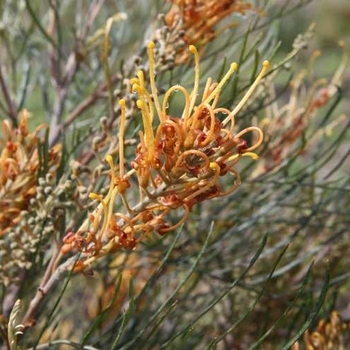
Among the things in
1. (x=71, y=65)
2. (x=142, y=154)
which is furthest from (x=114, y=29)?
(x=142, y=154)

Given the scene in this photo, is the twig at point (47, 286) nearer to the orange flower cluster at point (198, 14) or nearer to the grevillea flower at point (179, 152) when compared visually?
the grevillea flower at point (179, 152)

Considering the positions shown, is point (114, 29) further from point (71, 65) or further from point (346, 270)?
point (346, 270)

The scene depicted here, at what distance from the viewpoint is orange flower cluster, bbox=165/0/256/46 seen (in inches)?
29.4

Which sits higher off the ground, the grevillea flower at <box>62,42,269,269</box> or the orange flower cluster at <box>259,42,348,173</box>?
the grevillea flower at <box>62,42,269,269</box>

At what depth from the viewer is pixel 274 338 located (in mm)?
1004

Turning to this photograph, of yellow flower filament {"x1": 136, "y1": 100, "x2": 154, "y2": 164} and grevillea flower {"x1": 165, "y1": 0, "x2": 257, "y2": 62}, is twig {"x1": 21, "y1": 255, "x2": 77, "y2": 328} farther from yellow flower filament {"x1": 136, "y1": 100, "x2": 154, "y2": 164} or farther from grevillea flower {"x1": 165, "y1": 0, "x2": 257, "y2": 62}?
grevillea flower {"x1": 165, "y1": 0, "x2": 257, "y2": 62}

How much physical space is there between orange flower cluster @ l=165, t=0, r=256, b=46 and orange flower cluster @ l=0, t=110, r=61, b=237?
190 millimetres

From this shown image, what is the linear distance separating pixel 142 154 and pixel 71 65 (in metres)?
0.54

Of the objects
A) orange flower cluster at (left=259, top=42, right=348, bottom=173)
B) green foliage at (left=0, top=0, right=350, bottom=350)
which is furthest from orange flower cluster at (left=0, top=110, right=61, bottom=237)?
orange flower cluster at (left=259, top=42, right=348, bottom=173)

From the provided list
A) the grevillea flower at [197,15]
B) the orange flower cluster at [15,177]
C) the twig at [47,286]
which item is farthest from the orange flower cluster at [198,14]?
the twig at [47,286]

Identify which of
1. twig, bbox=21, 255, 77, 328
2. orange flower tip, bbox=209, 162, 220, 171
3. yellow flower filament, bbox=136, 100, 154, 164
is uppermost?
yellow flower filament, bbox=136, 100, 154, 164

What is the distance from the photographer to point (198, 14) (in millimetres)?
748

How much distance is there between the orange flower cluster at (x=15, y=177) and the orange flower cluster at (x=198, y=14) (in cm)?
19

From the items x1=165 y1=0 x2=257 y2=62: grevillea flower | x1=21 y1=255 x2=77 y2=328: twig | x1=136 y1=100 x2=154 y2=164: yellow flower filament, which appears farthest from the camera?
A: x1=165 y1=0 x2=257 y2=62: grevillea flower
